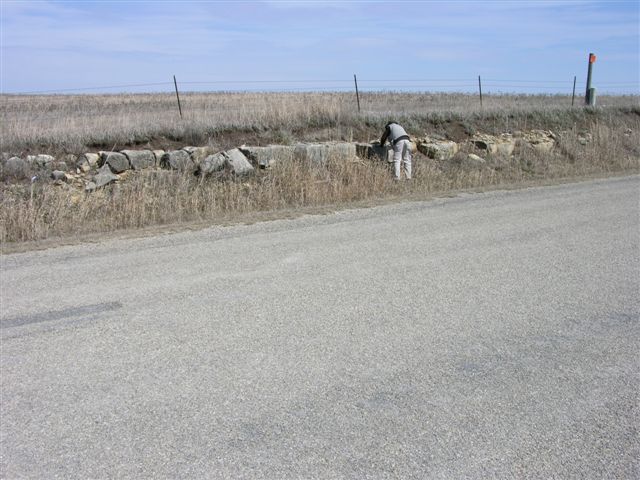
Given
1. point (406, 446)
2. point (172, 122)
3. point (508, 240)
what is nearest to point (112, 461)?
point (406, 446)

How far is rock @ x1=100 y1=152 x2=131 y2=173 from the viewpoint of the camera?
13.8 meters

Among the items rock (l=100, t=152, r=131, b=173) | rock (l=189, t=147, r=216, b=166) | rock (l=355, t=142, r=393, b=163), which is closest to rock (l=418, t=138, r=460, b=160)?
rock (l=355, t=142, r=393, b=163)

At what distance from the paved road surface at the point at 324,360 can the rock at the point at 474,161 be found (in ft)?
31.2

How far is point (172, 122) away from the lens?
16828 mm

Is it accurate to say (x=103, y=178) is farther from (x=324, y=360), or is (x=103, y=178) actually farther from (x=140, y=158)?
(x=324, y=360)

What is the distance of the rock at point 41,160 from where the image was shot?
1361 centimetres

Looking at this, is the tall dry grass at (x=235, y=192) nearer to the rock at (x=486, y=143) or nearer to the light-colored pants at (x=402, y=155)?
the light-colored pants at (x=402, y=155)

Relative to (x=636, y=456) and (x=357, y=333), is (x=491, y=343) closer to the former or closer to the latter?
(x=357, y=333)

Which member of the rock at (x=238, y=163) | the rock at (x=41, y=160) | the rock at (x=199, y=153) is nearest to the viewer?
the rock at (x=41, y=160)

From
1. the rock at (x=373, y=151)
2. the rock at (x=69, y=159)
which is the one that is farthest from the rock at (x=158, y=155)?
the rock at (x=373, y=151)

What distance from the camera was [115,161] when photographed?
13812 mm

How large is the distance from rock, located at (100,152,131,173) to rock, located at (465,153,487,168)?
9.56 meters

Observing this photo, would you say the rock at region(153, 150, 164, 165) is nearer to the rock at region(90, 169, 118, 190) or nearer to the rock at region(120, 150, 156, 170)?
the rock at region(120, 150, 156, 170)

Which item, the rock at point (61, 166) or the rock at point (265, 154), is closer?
the rock at point (61, 166)
